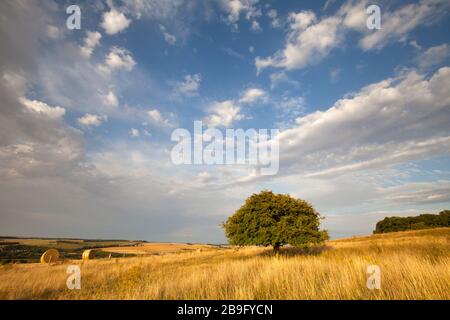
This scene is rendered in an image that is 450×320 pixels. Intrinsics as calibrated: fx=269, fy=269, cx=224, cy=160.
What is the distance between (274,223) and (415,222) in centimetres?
6080

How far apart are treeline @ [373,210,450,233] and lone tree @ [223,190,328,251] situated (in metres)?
51.7

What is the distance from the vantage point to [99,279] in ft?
44.5

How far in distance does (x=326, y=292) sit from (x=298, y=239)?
46.5ft

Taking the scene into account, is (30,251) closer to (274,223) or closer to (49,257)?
(49,257)

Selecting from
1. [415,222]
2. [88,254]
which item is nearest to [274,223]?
[88,254]

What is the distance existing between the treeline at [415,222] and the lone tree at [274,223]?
170 ft

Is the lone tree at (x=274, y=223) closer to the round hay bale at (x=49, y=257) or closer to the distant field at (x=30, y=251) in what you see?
the round hay bale at (x=49, y=257)

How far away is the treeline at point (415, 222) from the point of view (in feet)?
194

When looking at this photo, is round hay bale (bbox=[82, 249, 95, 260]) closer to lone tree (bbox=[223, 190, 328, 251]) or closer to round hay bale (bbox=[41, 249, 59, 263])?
round hay bale (bbox=[41, 249, 59, 263])

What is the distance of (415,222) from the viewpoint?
212ft

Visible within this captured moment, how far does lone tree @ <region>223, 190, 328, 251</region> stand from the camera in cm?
2106
